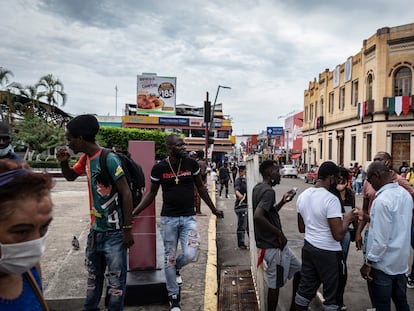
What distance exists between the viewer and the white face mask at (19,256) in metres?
1.25

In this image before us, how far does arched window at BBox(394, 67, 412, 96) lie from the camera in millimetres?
25344

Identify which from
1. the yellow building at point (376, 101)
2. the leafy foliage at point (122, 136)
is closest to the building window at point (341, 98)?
the yellow building at point (376, 101)

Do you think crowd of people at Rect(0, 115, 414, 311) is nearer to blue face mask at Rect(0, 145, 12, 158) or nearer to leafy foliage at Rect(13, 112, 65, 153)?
blue face mask at Rect(0, 145, 12, 158)

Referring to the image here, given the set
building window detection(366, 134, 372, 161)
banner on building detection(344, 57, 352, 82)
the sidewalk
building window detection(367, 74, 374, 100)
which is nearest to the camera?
the sidewalk

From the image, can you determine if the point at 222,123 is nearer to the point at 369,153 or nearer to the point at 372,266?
the point at 369,153

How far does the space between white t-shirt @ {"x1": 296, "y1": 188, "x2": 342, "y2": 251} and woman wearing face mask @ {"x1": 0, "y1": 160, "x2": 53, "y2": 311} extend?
252 centimetres

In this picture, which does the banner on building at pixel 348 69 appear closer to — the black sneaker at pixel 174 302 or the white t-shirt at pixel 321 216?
the white t-shirt at pixel 321 216

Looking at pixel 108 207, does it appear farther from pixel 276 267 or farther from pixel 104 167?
pixel 276 267

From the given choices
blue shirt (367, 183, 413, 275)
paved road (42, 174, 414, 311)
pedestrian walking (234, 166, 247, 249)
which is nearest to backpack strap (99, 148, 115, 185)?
paved road (42, 174, 414, 311)

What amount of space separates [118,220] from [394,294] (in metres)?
2.50

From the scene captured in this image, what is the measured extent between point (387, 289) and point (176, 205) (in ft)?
6.91

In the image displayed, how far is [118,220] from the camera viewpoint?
3039 mm

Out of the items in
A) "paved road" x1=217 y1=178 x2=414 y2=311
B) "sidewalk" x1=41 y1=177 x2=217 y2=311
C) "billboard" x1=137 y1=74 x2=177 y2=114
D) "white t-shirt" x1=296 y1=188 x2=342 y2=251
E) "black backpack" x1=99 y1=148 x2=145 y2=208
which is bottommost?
"paved road" x1=217 y1=178 x2=414 y2=311

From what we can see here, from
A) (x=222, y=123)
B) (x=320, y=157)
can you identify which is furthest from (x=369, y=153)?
(x=222, y=123)
